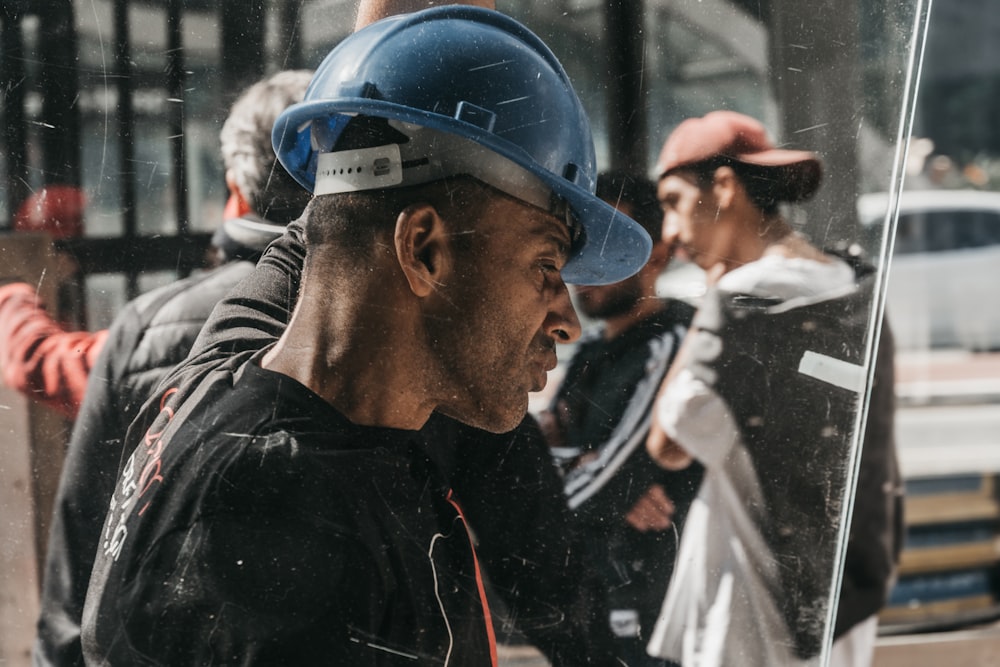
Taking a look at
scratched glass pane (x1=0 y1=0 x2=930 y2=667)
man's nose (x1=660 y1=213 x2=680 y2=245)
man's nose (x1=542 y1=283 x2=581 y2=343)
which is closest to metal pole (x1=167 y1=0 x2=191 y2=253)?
scratched glass pane (x1=0 y1=0 x2=930 y2=667)

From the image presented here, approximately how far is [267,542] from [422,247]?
1.10 ft

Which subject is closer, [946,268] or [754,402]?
[754,402]

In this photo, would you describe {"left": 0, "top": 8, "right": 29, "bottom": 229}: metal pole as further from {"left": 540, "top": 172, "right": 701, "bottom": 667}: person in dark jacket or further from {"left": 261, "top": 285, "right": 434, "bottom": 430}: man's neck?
{"left": 540, "top": 172, "right": 701, "bottom": 667}: person in dark jacket

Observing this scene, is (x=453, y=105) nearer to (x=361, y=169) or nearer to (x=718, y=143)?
(x=361, y=169)

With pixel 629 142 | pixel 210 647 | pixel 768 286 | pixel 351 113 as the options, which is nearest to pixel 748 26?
pixel 629 142

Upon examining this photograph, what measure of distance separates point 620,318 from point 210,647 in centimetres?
55

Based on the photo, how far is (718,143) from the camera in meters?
1.06

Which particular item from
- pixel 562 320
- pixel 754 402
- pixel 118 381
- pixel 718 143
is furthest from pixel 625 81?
pixel 118 381

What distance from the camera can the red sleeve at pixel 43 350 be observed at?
1055 millimetres

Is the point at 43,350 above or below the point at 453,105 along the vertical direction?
below

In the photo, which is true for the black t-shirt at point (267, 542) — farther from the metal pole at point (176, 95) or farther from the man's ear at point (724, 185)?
the man's ear at point (724, 185)

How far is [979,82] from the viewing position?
6.59m

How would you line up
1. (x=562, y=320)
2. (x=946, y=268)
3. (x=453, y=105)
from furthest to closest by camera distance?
1. (x=946, y=268)
2. (x=562, y=320)
3. (x=453, y=105)

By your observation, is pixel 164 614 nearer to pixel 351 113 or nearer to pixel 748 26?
pixel 351 113
